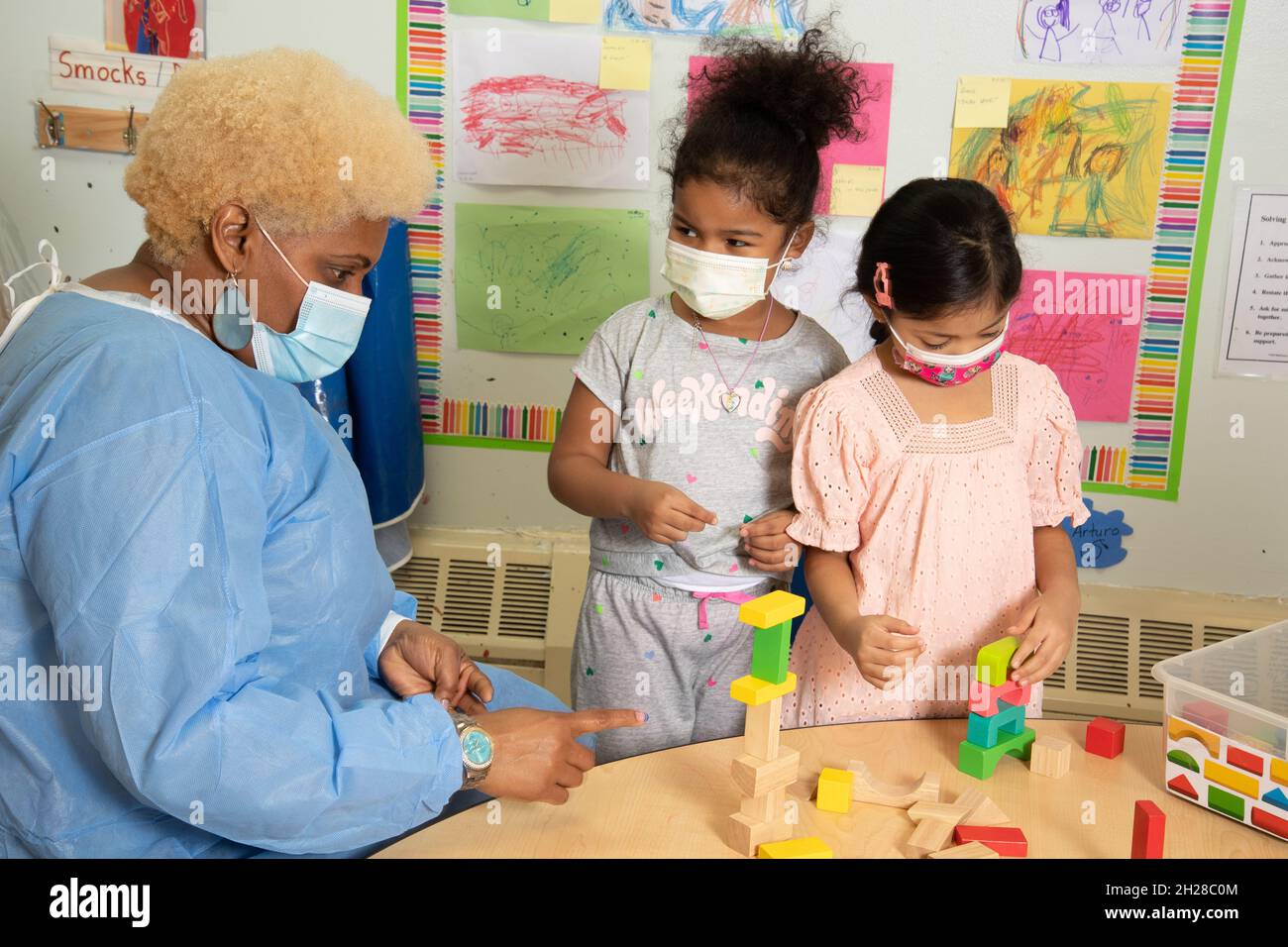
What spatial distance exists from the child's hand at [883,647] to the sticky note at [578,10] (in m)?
1.53

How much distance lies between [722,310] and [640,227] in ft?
2.72

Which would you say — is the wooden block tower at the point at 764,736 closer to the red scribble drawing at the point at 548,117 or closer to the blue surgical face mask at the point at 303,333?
the blue surgical face mask at the point at 303,333

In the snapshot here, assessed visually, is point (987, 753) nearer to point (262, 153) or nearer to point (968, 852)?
point (968, 852)

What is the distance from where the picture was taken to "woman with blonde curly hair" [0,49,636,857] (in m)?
1.02

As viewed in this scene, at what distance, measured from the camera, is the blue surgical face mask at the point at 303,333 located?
1266mm

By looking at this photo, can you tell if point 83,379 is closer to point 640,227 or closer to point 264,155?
point 264,155

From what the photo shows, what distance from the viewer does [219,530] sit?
1076 mm

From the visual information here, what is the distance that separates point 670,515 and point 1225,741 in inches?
27.7

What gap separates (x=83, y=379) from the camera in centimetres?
106

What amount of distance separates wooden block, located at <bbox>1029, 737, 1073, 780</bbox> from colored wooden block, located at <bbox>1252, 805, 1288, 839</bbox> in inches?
7.5

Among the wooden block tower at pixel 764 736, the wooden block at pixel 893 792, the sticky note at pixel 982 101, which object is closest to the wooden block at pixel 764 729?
the wooden block tower at pixel 764 736

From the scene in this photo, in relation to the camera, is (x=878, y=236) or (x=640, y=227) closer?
(x=878, y=236)

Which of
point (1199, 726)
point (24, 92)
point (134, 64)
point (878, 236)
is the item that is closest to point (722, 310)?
point (878, 236)

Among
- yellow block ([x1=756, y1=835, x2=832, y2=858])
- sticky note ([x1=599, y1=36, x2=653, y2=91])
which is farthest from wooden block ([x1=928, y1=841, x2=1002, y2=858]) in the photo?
sticky note ([x1=599, y1=36, x2=653, y2=91])
